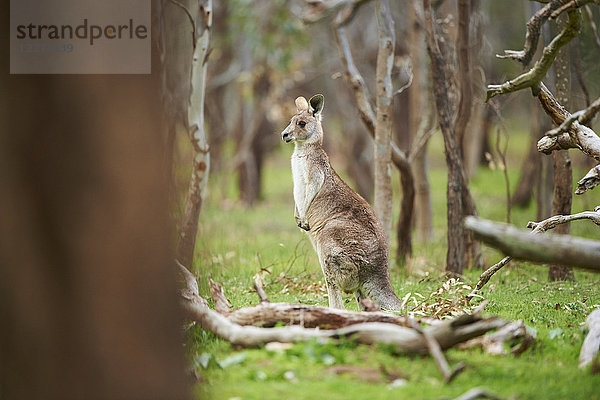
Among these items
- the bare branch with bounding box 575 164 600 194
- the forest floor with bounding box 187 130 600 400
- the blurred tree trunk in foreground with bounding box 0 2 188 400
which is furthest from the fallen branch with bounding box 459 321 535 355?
the blurred tree trunk in foreground with bounding box 0 2 188 400

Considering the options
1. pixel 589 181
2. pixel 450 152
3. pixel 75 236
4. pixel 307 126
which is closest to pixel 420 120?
pixel 450 152

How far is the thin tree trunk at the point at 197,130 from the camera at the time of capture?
7.54m

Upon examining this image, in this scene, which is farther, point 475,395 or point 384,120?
point 384,120

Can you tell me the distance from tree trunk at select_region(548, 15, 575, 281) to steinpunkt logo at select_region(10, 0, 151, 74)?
5943mm

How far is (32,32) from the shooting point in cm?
Answer: 326

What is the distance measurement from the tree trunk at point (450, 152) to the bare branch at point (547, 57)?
2.58m

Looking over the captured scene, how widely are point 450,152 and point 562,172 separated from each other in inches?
51.2

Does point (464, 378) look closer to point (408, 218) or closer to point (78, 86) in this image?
point (78, 86)

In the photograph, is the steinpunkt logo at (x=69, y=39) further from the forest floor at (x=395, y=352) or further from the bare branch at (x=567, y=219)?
the bare branch at (x=567, y=219)

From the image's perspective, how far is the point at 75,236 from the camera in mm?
3186

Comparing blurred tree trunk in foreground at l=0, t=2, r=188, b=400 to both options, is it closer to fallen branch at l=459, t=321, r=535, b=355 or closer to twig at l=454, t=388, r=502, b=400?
twig at l=454, t=388, r=502, b=400

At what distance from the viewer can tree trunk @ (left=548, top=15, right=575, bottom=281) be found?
8.00 meters

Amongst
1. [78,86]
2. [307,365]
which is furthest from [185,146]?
[78,86]

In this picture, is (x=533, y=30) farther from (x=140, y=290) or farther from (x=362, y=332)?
(x=140, y=290)
